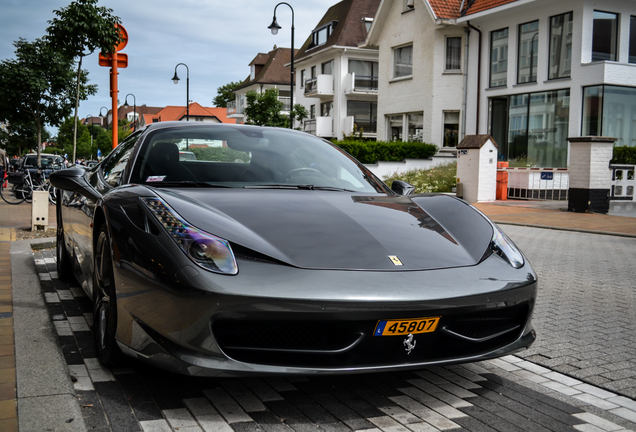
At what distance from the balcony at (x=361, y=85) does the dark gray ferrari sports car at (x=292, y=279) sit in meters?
36.7

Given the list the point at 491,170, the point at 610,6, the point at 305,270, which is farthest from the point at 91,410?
the point at 610,6

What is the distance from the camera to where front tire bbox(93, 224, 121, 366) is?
129 inches

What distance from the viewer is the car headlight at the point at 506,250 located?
128 inches

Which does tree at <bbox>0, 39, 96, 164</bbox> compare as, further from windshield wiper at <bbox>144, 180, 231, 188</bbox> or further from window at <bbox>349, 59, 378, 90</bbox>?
windshield wiper at <bbox>144, 180, 231, 188</bbox>

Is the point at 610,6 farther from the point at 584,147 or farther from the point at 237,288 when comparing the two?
the point at 237,288

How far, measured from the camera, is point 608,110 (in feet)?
73.8

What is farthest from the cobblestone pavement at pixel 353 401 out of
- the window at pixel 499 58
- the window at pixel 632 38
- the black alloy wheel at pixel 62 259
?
the window at pixel 499 58

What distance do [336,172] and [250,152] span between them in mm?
572

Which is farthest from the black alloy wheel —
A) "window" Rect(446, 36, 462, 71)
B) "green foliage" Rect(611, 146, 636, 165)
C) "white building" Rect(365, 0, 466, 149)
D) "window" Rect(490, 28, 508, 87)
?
"window" Rect(446, 36, 462, 71)

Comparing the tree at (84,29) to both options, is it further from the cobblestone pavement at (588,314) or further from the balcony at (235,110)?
the balcony at (235,110)

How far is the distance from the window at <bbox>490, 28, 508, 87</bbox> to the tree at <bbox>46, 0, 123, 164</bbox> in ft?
54.7

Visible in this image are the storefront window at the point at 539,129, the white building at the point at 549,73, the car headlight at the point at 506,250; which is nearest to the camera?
the car headlight at the point at 506,250

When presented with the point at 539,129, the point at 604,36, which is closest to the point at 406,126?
the point at 539,129

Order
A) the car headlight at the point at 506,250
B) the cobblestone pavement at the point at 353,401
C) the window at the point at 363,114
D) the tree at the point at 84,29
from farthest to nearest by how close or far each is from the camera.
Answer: the window at the point at 363,114 → the tree at the point at 84,29 → the car headlight at the point at 506,250 → the cobblestone pavement at the point at 353,401
